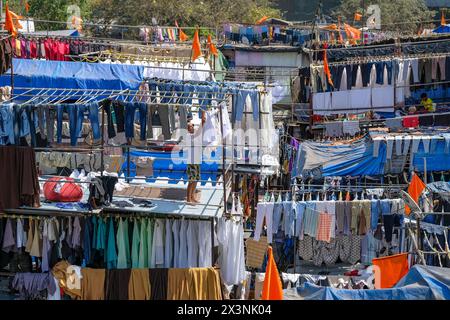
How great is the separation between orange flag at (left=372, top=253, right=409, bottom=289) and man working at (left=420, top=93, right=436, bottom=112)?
13405 millimetres

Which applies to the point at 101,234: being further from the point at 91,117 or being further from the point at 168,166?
the point at 168,166

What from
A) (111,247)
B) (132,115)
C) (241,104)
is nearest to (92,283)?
(111,247)

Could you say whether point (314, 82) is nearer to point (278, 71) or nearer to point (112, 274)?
point (278, 71)

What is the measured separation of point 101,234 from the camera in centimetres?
1514

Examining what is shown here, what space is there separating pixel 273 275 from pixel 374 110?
1607cm

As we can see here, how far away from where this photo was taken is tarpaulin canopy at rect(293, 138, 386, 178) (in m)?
21.1

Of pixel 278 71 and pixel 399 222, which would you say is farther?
pixel 278 71

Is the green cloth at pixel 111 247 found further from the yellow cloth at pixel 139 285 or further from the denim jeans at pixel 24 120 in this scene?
the denim jeans at pixel 24 120

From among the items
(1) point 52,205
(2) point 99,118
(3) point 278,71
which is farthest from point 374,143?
(3) point 278,71

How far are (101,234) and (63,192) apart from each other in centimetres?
121

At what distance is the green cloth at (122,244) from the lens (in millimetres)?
15086

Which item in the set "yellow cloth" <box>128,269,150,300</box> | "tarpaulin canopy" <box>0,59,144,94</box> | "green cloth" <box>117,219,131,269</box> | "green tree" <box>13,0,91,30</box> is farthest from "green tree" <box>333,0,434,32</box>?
"yellow cloth" <box>128,269,150,300</box>

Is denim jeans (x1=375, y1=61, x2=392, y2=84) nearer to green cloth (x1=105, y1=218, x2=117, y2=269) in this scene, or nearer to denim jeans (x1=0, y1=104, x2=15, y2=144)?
green cloth (x1=105, y1=218, x2=117, y2=269)

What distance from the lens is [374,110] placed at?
27141 millimetres
